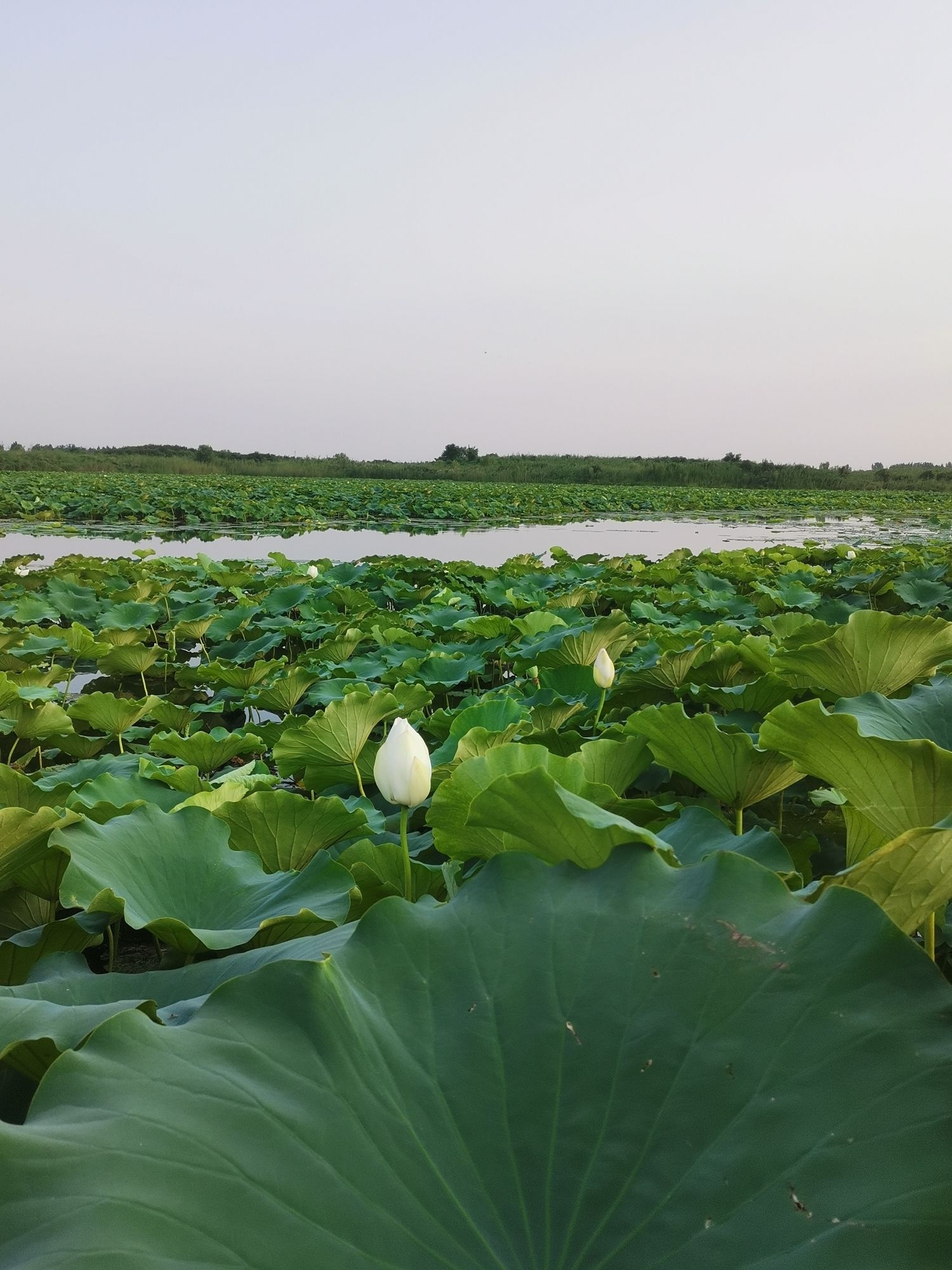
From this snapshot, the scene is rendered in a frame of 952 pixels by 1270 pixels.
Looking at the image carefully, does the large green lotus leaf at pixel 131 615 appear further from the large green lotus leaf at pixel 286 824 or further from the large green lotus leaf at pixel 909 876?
the large green lotus leaf at pixel 909 876

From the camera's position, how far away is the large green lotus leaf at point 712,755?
1.24 m

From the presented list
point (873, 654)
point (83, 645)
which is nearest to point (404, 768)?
point (873, 654)

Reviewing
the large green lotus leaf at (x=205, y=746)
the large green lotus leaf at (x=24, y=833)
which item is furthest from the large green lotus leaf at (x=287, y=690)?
the large green lotus leaf at (x=24, y=833)

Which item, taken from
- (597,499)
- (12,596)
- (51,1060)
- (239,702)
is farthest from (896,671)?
(597,499)

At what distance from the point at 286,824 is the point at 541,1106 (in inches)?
35.7

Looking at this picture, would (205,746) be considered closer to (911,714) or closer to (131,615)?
(911,714)

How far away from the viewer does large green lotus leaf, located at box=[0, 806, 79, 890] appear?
3.39 feet

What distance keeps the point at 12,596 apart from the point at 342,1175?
5.68 m

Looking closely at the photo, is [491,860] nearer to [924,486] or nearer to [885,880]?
[885,880]

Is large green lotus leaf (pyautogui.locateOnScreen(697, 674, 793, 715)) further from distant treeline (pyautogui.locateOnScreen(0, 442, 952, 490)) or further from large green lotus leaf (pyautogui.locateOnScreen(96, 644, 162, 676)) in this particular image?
distant treeline (pyautogui.locateOnScreen(0, 442, 952, 490))

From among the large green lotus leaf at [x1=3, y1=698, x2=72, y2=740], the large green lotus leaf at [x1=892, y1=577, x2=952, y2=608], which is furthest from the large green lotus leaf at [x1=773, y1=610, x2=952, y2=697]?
the large green lotus leaf at [x1=892, y1=577, x2=952, y2=608]

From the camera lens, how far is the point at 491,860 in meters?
0.72

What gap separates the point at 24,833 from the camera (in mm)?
1054

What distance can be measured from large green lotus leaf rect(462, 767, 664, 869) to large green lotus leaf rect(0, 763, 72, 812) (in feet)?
3.48
